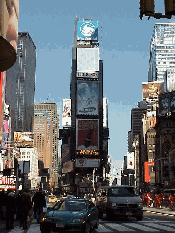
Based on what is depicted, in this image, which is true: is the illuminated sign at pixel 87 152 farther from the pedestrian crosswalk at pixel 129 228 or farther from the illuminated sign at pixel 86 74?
the pedestrian crosswalk at pixel 129 228

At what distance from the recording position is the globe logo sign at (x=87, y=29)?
160m

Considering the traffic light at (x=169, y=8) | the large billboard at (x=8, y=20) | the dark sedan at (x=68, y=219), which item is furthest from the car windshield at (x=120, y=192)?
the traffic light at (x=169, y=8)

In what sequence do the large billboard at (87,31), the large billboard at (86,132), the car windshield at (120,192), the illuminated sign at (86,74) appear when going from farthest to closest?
the large billboard at (87,31) < the illuminated sign at (86,74) < the large billboard at (86,132) < the car windshield at (120,192)

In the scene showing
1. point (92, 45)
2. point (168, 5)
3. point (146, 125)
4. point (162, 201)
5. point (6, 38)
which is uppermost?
point (92, 45)

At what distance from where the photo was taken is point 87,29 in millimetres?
161000

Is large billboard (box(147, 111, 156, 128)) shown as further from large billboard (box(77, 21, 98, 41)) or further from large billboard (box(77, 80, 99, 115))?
large billboard (box(77, 21, 98, 41))

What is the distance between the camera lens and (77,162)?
14625 centimetres

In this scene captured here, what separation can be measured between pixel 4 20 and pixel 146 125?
426 feet

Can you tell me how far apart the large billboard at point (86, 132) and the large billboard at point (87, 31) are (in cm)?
4153

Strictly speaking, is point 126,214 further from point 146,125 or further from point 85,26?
point 85,26

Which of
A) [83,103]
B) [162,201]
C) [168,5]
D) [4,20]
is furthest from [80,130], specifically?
[168,5]

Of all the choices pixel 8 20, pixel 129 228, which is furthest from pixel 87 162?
pixel 129 228

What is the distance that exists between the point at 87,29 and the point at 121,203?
14574 cm

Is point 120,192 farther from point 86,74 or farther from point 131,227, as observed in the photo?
point 86,74
